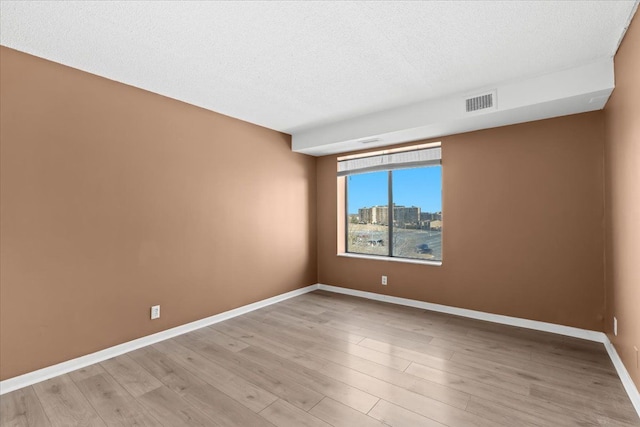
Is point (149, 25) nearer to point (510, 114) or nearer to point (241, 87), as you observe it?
point (241, 87)

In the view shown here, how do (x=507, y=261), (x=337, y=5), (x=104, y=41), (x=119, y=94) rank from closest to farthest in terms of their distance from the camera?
1. (x=337, y=5)
2. (x=104, y=41)
3. (x=119, y=94)
4. (x=507, y=261)

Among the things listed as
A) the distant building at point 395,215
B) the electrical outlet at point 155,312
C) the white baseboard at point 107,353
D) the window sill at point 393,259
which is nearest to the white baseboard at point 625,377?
the window sill at point 393,259

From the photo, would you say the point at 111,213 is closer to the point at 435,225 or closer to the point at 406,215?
the point at 406,215

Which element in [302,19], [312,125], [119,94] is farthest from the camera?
[312,125]

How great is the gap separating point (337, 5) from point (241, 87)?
1.41 metres

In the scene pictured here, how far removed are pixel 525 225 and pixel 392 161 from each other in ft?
5.95

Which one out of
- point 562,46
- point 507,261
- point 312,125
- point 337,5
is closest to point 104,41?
point 337,5

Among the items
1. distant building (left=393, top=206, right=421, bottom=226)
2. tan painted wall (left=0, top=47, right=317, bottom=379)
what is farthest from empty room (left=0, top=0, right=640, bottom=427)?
distant building (left=393, top=206, right=421, bottom=226)

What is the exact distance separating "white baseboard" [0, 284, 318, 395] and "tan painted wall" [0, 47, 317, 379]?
0.17ft

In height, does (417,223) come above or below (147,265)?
above

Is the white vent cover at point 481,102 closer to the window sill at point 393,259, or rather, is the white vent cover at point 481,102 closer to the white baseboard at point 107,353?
the window sill at point 393,259

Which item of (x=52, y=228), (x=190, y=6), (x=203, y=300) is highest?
(x=190, y=6)

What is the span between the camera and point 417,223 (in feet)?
13.9

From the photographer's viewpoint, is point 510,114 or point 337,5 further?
point 510,114
